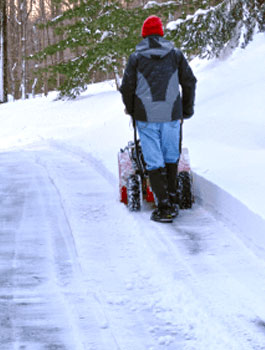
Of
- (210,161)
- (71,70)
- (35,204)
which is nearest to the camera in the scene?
(35,204)

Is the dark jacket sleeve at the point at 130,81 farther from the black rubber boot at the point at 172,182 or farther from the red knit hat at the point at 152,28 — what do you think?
the black rubber boot at the point at 172,182

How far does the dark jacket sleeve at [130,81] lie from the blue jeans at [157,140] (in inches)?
9.2

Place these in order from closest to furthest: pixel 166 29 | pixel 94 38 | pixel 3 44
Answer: pixel 166 29
pixel 94 38
pixel 3 44

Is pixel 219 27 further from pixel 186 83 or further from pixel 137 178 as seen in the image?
pixel 137 178

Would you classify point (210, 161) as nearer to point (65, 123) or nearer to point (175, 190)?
point (175, 190)

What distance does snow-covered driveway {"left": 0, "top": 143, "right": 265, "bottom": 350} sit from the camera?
2730 mm

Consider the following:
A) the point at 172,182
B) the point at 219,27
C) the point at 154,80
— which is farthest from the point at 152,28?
the point at 219,27

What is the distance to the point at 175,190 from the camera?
5.29 metres

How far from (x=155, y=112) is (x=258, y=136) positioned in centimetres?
404

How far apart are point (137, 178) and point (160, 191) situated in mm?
454

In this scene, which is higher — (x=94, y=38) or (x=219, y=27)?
(x=94, y=38)

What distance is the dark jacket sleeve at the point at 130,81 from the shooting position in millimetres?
4977

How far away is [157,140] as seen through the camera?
5.10 meters

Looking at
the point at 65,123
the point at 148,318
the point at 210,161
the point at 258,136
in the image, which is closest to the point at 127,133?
the point at 258,136
